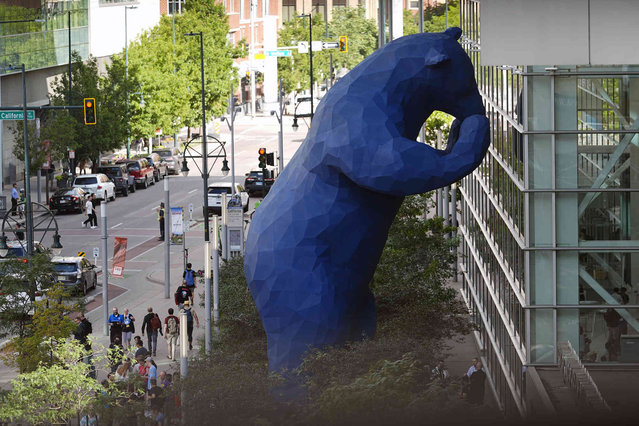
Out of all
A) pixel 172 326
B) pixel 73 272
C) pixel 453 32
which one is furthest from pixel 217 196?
pixel 453 32

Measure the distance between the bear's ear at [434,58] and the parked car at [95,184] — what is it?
44147 mm

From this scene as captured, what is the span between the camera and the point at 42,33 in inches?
2576

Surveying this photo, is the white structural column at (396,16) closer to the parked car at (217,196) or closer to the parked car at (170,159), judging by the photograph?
the parked car at (217,196)

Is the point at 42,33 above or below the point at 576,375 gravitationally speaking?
above

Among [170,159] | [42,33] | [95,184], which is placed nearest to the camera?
[95,184]

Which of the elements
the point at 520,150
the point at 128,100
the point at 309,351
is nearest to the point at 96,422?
the point at 309,351

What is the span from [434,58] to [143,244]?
34048 mm

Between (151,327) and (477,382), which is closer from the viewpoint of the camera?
(477,382)

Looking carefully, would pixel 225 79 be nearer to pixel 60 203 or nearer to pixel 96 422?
pixel 60 203

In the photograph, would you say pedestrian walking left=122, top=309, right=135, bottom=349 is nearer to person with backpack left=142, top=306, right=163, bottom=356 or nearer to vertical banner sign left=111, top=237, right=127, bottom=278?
person with backpack left=142, top=306, right=163, bottom=356

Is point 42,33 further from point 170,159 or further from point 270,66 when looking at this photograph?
point 270,66

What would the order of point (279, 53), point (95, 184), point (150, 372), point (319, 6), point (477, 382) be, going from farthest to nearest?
point (319, 6)
point (279, 53)
point (95, 184)
point (150, 372)
point (477, 382)

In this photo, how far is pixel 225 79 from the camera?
8431cm

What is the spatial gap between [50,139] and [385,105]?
148ft
